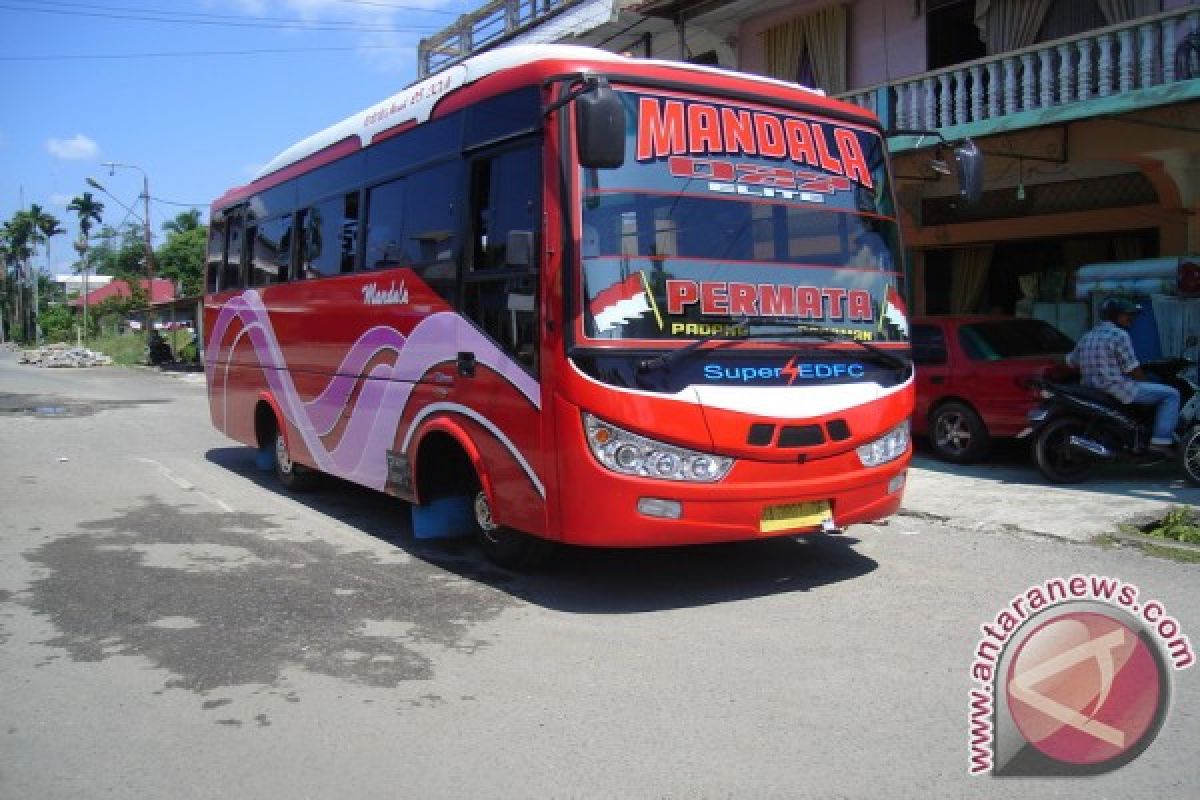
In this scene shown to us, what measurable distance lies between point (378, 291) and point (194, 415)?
12.8 metres

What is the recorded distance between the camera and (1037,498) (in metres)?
8.73

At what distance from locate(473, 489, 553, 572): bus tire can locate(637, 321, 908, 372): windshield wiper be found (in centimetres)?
156

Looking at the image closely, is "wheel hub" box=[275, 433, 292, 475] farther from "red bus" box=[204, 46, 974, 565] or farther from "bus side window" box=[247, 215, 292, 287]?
"red bus" box=[204, 46, 974, 565]

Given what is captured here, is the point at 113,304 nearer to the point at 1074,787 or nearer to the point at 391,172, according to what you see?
the point at 391,172

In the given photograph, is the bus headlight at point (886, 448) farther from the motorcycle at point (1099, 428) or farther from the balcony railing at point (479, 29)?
the balcony railing at point (479, 29)

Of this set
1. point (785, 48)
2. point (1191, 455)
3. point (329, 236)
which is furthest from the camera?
point (785, 48)

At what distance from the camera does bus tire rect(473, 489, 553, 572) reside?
625 cm

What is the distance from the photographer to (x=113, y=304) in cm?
6328

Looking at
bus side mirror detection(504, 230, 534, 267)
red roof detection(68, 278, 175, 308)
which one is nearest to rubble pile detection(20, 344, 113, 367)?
→ red roof detection(68, 278, 175, 308)

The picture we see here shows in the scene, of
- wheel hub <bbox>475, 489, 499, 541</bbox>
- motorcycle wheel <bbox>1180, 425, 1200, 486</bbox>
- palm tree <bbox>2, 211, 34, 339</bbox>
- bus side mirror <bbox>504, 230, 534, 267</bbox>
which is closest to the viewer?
bus side mirror <bbox>504, 230, 534, 267</bbox>

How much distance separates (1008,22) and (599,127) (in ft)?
34.2

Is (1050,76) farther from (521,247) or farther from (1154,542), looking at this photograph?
(521,247)

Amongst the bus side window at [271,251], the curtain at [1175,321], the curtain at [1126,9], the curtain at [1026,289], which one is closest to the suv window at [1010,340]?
the curtain at [1175,321]

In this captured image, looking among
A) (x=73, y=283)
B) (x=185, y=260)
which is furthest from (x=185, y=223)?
(x=73, y=283)
